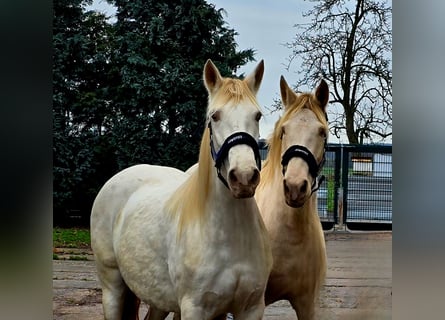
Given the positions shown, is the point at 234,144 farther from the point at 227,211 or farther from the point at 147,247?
the point at 147,247

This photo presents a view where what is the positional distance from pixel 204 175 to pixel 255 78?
1.02ft

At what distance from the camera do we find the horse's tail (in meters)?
1.93

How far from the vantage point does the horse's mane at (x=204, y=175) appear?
1.41m

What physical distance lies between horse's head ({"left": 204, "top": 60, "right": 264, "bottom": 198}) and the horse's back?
1.76 ft

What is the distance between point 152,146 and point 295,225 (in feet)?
3.05

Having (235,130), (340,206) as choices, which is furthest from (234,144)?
(340,206)

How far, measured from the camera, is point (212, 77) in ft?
4.87

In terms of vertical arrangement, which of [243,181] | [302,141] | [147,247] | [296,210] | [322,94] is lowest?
[147,247]

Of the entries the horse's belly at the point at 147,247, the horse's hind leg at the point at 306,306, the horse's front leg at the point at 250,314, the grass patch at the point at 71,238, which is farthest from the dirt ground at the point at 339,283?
the horse's front leg at the point at 250,314

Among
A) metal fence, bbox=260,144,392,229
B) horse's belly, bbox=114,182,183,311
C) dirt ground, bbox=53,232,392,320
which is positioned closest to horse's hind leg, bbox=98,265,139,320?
horse's belly, bbox=114,182,183,311

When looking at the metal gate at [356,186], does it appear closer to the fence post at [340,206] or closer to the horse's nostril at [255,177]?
the fence post at [340,206]
